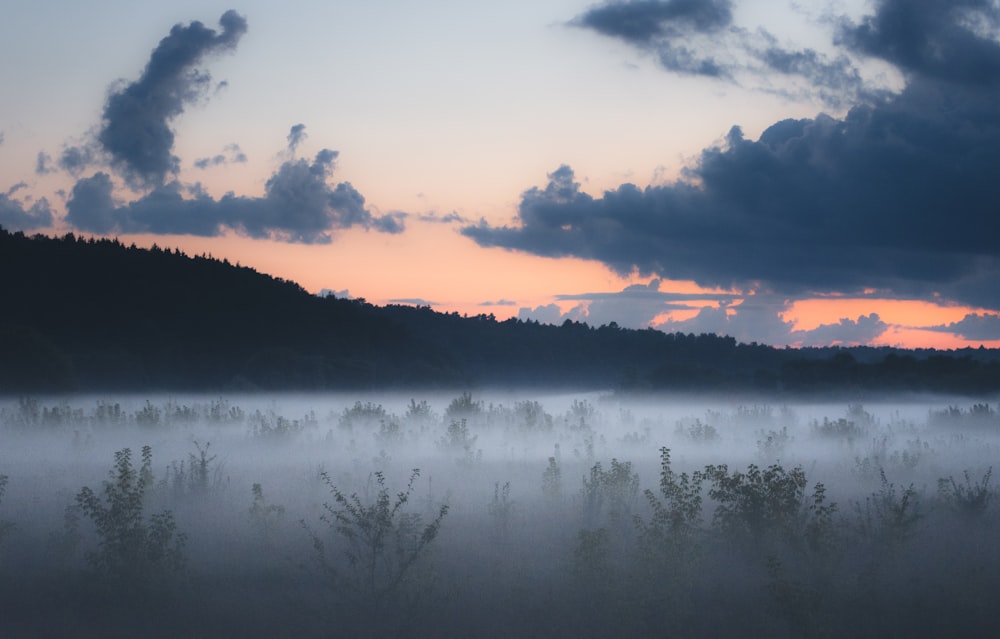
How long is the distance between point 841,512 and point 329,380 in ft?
170

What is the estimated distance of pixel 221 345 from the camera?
259ft

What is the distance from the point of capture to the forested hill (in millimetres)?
60878

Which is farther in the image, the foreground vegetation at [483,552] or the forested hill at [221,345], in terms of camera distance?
the forested hill at [221,345]

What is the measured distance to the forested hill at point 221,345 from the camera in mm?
60878

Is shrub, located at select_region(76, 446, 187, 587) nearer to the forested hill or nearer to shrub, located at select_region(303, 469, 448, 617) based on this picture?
shrub, located at select_region(303, 469, 448, 617)

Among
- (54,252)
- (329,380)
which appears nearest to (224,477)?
(329,380)

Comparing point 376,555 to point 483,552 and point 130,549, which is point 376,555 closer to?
point 483,552

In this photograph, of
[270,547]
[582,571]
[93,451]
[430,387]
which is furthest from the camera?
[430,387]

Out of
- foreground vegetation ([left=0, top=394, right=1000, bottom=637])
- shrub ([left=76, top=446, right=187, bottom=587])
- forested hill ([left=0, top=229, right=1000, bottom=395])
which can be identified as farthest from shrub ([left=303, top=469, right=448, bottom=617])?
forested hill ([left=0, top=229, right=1000, bottom=395])

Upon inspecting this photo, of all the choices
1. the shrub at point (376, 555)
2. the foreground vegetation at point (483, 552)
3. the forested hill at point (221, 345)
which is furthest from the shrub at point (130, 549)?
the forested hill at point (221, 345)

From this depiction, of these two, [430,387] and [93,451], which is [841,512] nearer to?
[93,451]

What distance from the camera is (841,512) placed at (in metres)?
18.7

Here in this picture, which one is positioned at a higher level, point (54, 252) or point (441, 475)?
point (54, 252)

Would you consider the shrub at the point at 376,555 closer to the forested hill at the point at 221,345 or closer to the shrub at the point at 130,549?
the shrub at the point at 130,549
